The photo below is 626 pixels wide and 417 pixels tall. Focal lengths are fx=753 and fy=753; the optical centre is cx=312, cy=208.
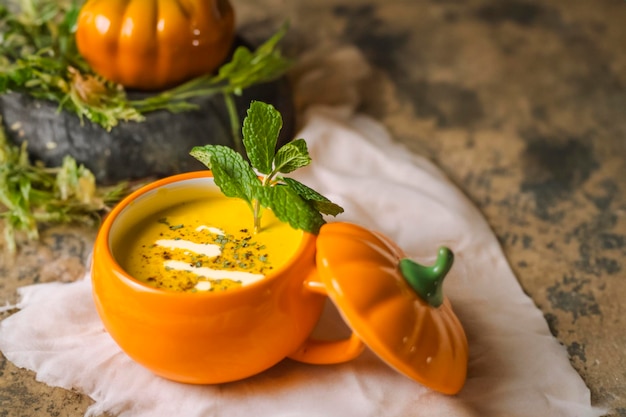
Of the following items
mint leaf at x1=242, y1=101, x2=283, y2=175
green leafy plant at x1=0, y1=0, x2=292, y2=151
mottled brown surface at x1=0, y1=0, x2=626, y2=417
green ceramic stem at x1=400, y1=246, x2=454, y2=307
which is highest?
mint leaf at x1=242, y1=101, x2=283, y2=175

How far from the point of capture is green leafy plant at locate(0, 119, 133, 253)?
1.61 m

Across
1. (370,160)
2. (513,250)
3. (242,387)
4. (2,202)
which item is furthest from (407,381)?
(2,202)

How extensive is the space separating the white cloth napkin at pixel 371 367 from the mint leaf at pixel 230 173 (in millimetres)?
307

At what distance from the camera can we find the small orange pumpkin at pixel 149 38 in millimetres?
1646

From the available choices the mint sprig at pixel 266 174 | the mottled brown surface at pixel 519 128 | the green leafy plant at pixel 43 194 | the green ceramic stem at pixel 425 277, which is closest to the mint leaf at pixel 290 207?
the mint sprig at pixel 266 174

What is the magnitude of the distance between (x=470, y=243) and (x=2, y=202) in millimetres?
1038

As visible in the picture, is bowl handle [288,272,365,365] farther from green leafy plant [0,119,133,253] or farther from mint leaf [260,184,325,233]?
green leafy plant [0,119,133,253]

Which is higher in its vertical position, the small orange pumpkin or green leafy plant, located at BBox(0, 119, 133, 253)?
the small orange pumpkin

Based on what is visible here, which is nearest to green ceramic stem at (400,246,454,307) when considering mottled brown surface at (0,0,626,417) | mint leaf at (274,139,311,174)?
mint leaf at (274,139,311,174)

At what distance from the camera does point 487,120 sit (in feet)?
6.91

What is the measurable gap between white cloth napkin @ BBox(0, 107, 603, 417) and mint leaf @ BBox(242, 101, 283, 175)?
341 millimetres

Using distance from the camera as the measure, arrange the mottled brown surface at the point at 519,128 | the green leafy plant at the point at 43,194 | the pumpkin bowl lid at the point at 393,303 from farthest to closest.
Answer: the green leafy plant at the point at 43,194
the mottled brown surface at the point at 519,128
the pumpkin bowl lid at the point at 393,303

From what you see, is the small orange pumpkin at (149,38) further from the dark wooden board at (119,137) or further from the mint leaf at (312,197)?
the mint leaf at (312,197)

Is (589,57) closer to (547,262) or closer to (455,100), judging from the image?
(455,100)
